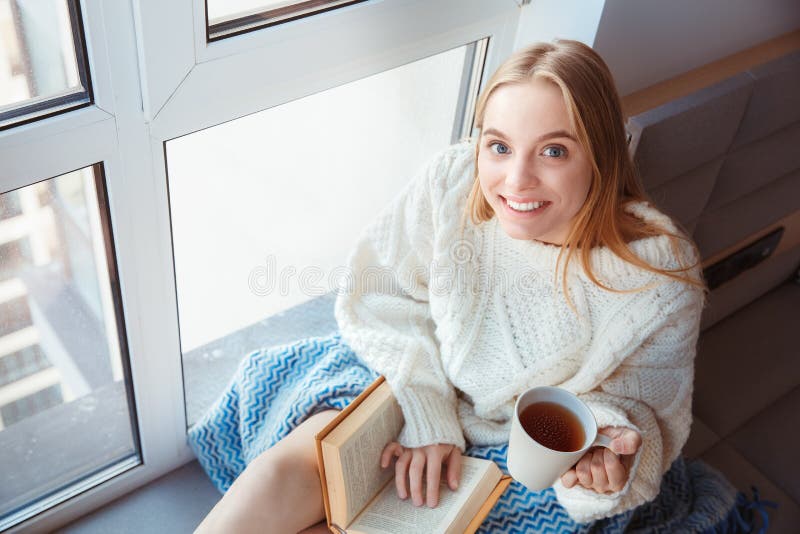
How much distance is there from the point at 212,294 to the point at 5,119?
571 mm

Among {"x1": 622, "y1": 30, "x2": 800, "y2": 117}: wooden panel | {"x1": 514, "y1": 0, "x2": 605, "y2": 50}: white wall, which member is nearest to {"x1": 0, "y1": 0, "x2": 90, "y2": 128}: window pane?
{"x1": 514, "y1": 0, "x2": 605, "y2": 50}: white wall

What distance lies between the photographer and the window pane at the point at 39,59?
3.25 ft

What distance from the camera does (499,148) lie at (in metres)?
1.15

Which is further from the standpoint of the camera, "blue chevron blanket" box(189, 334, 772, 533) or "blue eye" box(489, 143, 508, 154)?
"blue chevron blanket" box(189, 334, 772, 533)

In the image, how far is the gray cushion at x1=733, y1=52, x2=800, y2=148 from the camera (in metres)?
1.52

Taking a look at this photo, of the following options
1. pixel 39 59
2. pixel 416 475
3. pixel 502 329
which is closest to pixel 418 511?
pixel 416 475

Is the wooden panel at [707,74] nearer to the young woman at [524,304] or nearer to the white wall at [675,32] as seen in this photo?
the white wall at [675,32]

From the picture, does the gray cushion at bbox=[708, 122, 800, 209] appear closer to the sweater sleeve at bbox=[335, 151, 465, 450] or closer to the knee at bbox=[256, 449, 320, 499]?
the sweater sleeve at bbox=[335, 151, 465, 450]

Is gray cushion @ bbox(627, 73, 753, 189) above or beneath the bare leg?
above

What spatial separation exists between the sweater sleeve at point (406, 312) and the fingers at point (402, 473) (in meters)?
0.02

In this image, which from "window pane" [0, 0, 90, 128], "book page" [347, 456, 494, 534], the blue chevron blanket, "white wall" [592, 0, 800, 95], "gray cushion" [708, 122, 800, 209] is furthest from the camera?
"gray cushion" [708, 122, 800, 209]

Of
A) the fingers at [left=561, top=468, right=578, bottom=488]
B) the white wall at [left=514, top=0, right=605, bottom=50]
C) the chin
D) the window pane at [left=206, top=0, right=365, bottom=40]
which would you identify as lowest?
the fingers at [left=561, top=468, right=578, bottom=488]

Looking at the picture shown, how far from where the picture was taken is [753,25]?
66.0 inches

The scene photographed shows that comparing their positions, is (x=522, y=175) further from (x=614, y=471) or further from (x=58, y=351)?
(x=58, y=351)
